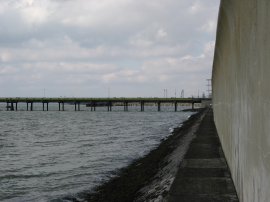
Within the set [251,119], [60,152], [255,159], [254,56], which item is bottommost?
[60,152]

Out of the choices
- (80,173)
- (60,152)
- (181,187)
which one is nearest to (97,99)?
(60,152)

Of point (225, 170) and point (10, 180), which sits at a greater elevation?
point (225, 170)

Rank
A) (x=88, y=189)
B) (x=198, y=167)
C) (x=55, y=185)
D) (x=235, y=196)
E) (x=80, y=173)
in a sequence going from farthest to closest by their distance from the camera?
(x=80, y=173) → (x=55, y=185) → (x=88, y=189) → (x=198, y=167) → (x=235, y=196)

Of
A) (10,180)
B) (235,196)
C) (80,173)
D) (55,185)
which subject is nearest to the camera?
(235,196)

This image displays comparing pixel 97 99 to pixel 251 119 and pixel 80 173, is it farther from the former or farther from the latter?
pixel 251 119

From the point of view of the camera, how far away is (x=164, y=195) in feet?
27.9

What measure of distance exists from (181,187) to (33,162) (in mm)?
12822

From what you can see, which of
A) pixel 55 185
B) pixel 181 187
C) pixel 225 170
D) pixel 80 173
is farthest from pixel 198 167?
pixel 80 173

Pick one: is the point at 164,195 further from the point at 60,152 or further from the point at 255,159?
the point at 60,152

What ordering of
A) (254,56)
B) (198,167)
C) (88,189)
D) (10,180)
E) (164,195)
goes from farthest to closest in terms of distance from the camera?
(10,180)
(88,189)
(198,167)
(164,195)
(254,56)

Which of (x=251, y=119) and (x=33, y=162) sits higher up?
(x=251, y=119)

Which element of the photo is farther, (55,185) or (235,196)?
(55,185)

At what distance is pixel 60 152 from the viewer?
24.8 metres

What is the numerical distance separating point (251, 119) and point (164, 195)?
428 centimetres
